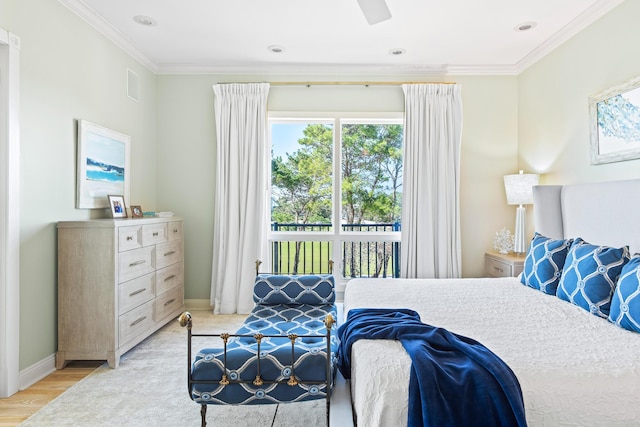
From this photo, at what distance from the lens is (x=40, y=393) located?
2.39 metres

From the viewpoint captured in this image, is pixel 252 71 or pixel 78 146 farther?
pixel 252 71

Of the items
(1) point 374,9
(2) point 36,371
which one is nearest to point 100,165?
(2) point 36,371

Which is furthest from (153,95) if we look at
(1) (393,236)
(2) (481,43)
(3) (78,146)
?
(2) (481,43)

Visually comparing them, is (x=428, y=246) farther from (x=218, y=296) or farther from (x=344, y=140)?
(x=218, y=296)

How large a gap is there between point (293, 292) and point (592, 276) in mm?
1961

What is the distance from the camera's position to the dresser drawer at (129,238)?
9.24ft

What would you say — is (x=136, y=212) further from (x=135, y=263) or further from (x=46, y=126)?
(x=46, y=126)

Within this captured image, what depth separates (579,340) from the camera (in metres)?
1.69

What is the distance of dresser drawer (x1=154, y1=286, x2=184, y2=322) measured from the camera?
3426 millimetres

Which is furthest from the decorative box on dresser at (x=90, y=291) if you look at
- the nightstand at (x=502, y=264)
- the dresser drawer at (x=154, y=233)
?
the nightstand at (x=502, y=264)

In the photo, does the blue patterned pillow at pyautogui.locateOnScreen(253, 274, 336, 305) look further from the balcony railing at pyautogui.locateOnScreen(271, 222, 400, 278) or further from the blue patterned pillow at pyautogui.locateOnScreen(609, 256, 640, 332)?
the blue patterned pillow at pyautogui.locateOnScreen(609, 256, 640, 332)

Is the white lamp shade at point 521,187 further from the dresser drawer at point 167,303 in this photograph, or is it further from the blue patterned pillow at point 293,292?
the dresser drawer at point 167,303

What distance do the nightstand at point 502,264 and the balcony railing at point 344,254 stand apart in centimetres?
99

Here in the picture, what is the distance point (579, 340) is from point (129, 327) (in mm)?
3016
